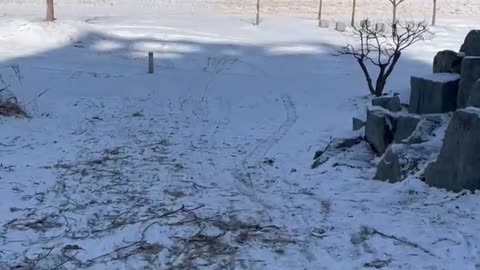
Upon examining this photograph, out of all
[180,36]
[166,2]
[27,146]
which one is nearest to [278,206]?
[27,146]

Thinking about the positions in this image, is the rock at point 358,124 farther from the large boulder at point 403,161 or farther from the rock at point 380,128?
the large boulder at point 403,161

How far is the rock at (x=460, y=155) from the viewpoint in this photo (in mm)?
7215

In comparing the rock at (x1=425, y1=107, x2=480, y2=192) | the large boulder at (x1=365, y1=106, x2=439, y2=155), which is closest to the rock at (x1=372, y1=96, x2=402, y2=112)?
the large boulder at (x1=365, y1=106, x2=439, y2=155)

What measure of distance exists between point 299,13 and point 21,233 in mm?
33506

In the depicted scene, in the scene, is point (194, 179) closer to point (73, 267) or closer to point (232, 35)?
point (73, 267)

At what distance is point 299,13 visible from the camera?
39156 millimetres

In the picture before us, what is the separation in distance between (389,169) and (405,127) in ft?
3.55

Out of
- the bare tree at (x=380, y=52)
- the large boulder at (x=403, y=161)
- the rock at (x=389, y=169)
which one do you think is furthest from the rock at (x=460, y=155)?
the bare tree at (x=380, y=52)

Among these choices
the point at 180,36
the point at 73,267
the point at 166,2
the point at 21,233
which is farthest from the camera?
the point at 166,2

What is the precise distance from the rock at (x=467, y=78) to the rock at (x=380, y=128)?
34.4 inches

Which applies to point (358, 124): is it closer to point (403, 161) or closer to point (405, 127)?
point (405, 127)

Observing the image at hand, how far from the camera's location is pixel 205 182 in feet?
29.2

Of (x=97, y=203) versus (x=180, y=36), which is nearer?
(x=97, y=203)

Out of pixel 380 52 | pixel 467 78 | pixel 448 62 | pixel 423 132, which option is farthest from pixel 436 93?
pixel 380 52
